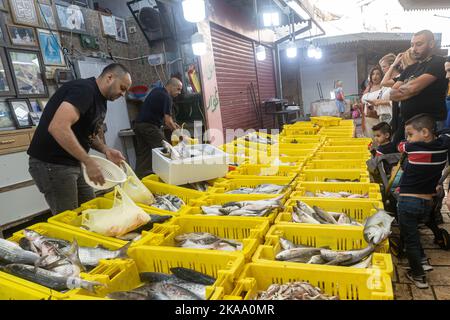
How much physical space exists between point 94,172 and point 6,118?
3926 mm

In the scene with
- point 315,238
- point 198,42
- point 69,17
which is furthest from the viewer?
point 69,17

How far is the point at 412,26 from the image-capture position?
2155 centimetres

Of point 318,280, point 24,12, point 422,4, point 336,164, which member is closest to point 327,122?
point 422,4

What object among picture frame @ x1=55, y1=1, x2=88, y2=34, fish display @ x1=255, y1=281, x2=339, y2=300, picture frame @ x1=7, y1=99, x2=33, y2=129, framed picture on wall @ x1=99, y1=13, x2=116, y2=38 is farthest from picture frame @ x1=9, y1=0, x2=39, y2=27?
fish display @ x1=255, y1=281, x2=339, y2=300

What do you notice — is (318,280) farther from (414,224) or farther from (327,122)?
(327,122)

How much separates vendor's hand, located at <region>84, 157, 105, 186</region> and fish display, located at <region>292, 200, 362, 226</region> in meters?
1.66

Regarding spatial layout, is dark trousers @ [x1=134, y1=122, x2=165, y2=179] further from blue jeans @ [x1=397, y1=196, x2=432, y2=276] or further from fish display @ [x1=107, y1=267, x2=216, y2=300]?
blue jeans @ [x1=397, y1=196, x2=432, y2=276]

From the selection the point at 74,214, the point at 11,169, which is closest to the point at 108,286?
the point at 74,214

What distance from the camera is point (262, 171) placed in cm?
393

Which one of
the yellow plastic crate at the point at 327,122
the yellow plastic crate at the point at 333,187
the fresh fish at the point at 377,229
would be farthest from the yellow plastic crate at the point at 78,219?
the yellow plastic crate at the point at 327,122

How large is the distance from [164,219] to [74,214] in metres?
0.81

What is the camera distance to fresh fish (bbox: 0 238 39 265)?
185cm

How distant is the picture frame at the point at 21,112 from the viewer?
549 centimetres

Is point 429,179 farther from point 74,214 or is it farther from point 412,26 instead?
point 412,26
